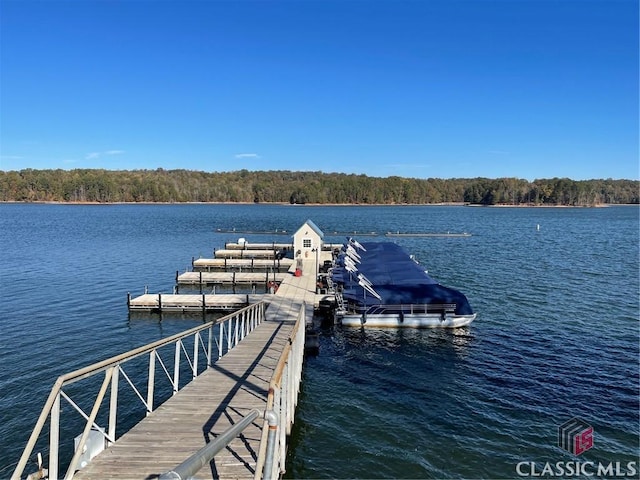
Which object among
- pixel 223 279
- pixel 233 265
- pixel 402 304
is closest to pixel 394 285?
pixel 402 304

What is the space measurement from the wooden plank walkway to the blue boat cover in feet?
42.0

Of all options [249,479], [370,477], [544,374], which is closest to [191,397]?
[249,479]

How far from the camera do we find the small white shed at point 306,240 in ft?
144

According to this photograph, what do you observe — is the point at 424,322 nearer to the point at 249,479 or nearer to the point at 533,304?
the point at 533,304

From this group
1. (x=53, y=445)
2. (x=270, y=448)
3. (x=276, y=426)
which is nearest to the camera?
(x=270, y=448)

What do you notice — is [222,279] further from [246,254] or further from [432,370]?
[432,370]

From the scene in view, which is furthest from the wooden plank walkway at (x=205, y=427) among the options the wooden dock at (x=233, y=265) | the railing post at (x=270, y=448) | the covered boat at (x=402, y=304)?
the wooden dock at (x=233, y=265)

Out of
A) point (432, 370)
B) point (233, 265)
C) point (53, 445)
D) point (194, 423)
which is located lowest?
point (432, 370)

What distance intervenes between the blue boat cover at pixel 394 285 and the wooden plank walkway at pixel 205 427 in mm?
12799

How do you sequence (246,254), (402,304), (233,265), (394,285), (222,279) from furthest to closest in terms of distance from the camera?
(246,254) < (233,265) < (222,279) < (394,285) < (402,304)

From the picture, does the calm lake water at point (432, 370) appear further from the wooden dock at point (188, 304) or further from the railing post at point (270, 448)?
the railing post at point (270, 448)

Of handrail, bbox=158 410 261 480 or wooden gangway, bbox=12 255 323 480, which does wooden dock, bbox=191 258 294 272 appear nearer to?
wooden gangway, bbox=12 255 323 480

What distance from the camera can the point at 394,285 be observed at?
94.6 ft

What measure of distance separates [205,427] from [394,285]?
20.7 m
